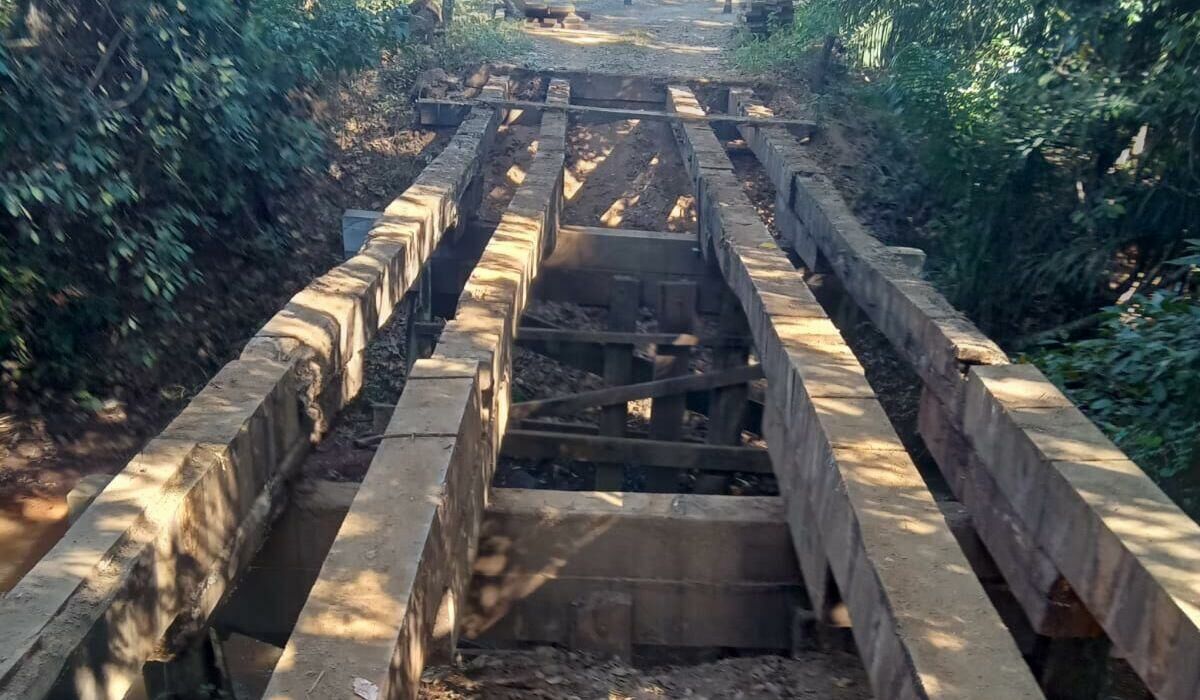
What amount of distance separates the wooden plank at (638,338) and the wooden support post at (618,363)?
0.13 m

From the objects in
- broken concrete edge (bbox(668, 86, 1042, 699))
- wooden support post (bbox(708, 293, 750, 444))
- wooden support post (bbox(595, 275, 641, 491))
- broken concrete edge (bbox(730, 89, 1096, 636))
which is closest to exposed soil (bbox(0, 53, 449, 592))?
wooden support post (bbox(595, 275, 641, 491))

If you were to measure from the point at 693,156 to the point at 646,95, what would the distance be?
3206mm

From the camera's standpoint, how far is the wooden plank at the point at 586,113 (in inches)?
390

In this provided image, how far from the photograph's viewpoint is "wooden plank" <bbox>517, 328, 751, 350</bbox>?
26.9 ft

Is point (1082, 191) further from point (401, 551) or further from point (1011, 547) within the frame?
point (401, 551)

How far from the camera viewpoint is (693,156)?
29.1ft

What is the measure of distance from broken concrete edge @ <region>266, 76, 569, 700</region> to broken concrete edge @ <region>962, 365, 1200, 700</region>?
88.7 inches

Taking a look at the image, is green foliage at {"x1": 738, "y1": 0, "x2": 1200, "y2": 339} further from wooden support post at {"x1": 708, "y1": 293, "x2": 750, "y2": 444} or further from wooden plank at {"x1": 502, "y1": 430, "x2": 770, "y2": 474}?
wooden plank at {"x1": 502, "y1": 430, "x2": 770, "y2": 474}

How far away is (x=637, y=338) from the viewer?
8148 millimetres

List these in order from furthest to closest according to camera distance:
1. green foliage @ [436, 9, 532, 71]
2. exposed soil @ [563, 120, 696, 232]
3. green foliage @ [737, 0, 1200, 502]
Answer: green foliage @ [436, 9, 532, 71] → exposed soil @ [563, 120, 696, 232] → green foliage @ [737, 0, 1200, 502]

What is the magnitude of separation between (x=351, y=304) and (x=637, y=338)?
3335mm

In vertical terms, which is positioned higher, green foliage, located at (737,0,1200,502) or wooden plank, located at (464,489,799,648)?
green foliage, located at (737,0,1200,502)

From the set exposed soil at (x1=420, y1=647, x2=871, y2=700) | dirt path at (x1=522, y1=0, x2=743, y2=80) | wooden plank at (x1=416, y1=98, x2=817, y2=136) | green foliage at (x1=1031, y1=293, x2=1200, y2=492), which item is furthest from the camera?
dirt path at (x1=522, y1=0, x2=743, y2=80)

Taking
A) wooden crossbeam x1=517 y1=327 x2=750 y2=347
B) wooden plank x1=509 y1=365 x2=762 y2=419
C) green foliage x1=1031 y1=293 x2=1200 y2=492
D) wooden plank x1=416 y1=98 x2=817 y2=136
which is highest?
wooden plank x1=416 y1=98 x2=817 y2=136
